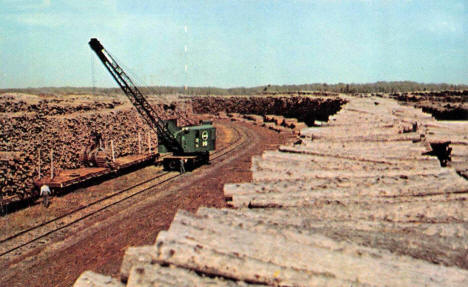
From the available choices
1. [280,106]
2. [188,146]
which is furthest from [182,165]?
[280,106]

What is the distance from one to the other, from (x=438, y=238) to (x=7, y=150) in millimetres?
21590

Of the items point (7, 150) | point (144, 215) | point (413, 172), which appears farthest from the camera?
point (7, 150)

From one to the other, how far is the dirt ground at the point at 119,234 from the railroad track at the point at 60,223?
3.19 feet

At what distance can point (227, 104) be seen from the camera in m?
81.1

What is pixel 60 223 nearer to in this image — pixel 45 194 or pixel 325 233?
pixel 45 194

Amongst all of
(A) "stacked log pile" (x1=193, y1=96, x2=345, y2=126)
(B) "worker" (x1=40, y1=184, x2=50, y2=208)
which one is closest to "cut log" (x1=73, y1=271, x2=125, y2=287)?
(B) "worker" (x1=40, y1=184, x2=50, y2=208)

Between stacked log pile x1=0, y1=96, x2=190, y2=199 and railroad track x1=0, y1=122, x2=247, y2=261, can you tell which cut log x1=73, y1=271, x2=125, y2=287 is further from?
stacked log pile x1=0, y1=96, x2=190, y2=199

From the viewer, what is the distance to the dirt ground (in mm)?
10461

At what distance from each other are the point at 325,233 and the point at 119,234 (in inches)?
478

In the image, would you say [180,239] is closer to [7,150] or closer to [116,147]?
[7,150]

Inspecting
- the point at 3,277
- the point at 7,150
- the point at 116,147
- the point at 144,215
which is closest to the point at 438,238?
the point at 3,277

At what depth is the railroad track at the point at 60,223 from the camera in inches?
480

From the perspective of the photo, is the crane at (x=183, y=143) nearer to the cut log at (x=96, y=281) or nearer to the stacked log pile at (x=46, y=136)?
the stacked log pile at (x=46, y=136)

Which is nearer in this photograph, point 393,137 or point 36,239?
point 393,137
